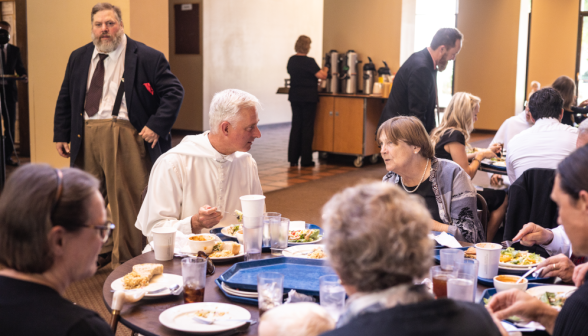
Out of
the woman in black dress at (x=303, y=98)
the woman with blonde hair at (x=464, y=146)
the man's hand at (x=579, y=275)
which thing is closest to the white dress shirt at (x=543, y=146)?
the woman with blonde hair at (x=464, y=146)

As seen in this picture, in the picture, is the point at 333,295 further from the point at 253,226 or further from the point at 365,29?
the point at 365,29

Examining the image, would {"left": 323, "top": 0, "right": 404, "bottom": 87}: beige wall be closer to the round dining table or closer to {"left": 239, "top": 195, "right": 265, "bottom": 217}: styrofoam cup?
{"left": 239, "top": 195, "right": 265, "bottom": 217}: styrofoam cup

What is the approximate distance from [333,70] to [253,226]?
23.3 feet

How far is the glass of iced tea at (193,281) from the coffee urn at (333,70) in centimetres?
738

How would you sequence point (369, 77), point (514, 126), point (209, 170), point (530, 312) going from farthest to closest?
point (369, 77), point (514, 126), point (209, 170), point (530, 312)

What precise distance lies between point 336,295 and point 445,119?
10.4 feet

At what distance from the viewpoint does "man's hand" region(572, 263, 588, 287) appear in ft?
5.66

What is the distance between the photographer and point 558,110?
3.93 metres

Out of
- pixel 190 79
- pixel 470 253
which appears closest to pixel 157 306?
pixel 470 253

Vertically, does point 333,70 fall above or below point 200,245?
above

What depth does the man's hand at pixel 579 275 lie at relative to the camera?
1.73 m

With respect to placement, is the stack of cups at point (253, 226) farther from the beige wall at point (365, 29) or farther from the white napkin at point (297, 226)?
the beige wall at point (365, 29)

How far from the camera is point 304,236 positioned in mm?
2420

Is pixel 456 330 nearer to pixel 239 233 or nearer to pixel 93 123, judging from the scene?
pixel 239 233
